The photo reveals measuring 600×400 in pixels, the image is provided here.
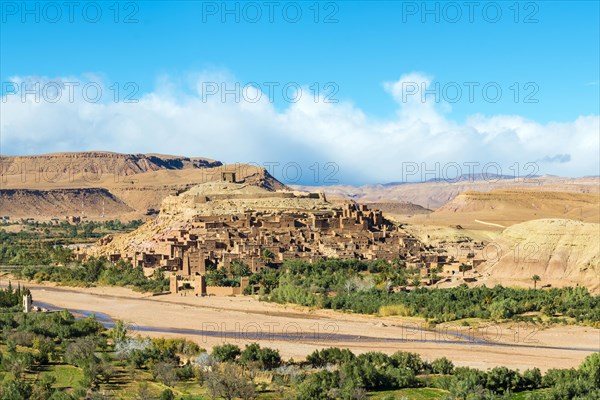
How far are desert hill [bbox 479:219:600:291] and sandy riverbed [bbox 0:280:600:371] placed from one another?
9421 mm

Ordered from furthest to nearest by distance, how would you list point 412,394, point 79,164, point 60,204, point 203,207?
point 79,164 < point 60,204 < point 203,207 < point 412,394

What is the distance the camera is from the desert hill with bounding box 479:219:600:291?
42.8 m

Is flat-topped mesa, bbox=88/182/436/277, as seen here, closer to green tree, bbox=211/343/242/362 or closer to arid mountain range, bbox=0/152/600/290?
arid mountain range, bbox=0/152/600/290

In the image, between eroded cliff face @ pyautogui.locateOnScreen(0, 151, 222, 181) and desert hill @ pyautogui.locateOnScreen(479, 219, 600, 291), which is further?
eroded cliff face @ pyautogui.locateOnScreen(0, 151, 222, 181)

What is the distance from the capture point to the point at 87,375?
23938 millimetres

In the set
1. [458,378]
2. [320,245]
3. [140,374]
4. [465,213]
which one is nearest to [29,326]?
[140,374]

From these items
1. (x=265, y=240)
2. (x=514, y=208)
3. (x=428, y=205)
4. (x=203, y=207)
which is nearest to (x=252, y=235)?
(x=265, y=240)

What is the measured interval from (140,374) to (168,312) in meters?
14.5

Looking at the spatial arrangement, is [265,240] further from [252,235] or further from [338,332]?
[338,332]

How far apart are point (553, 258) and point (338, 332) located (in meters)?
16.3

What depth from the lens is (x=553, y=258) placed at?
4453cm

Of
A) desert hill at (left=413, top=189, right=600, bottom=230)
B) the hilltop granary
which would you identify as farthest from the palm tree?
desert hill at (left=413, top=189, right=600, bottom=230)

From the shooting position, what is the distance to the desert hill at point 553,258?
140 feet

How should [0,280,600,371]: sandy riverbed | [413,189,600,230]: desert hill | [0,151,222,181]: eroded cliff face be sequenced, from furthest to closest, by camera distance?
[0,151,222,181]: eroded cliff face
[413,189,600,230]: desert hill
[0,280,600,371]: sandy riverbed
